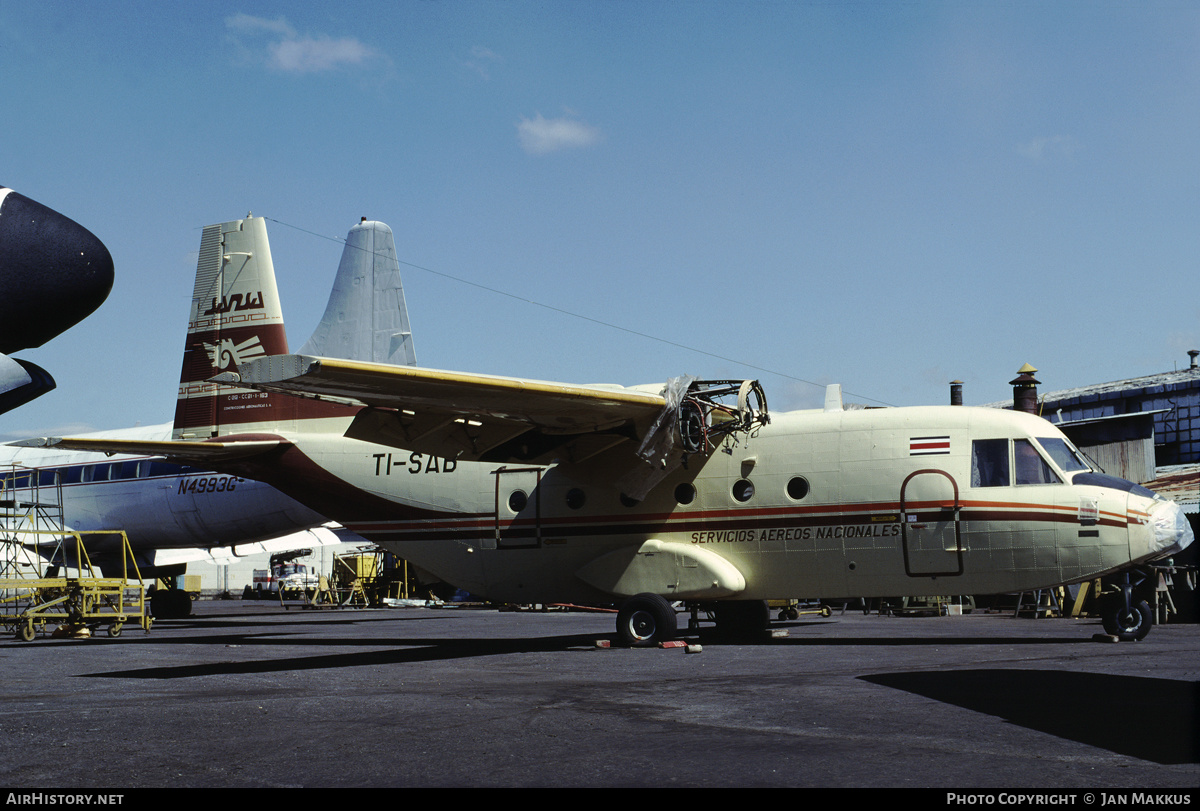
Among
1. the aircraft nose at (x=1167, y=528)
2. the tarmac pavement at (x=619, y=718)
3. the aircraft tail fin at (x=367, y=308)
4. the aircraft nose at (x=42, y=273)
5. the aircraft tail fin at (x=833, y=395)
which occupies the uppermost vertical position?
the aircraft tail fin at (x=367, y=308)

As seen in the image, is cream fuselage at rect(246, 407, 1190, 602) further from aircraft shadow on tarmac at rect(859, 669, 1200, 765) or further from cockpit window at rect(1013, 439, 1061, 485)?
aircraft shadow on tarmac at rect(859, 669, 1200, 765)

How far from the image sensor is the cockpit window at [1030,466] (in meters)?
15.5

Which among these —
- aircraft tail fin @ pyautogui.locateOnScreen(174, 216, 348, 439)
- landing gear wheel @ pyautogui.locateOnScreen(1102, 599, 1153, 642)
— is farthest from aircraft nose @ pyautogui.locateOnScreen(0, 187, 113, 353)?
aircraft tail fin @ pyautogui.locateOnScreen(174, 216, 348, 439)

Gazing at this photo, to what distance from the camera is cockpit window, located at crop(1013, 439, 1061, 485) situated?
15.5 metres

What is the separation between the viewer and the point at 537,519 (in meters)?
18.2

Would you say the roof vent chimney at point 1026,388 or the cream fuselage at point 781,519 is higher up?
the roof vent chimney at point 1026,388

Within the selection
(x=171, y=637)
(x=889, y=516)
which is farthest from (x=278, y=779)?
(x=171, y=637)

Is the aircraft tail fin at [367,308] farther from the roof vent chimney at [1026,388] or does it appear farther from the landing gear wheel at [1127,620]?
the roof vent chimney at [1026,388]

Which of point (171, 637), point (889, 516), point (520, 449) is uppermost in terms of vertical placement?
point (520, 449)

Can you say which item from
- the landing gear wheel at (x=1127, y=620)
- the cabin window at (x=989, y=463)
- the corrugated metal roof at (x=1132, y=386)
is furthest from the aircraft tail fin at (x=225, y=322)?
the corrugated metal roof at (x=1132, y=386)

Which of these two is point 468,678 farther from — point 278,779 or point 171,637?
point 171,637

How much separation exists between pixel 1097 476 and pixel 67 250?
14.9 meters

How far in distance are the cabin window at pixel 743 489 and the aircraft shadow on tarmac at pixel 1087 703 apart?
5.27 meters
